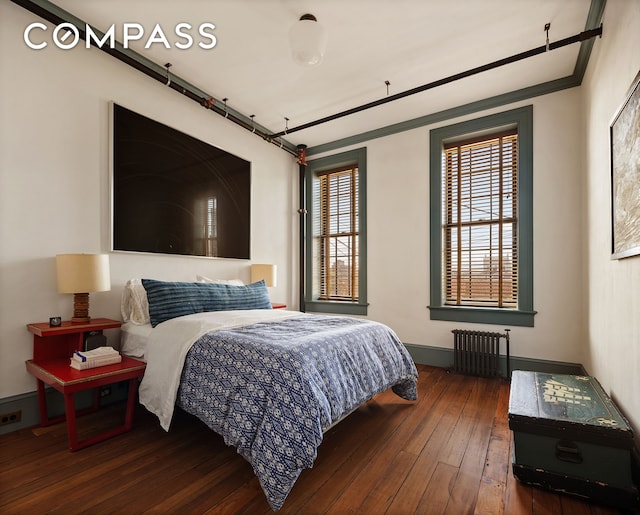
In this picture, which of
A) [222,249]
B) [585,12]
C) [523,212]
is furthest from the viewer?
[222,249]

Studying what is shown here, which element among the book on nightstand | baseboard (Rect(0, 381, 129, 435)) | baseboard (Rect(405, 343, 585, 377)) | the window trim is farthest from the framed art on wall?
baseboard (Rect(0, 381, 129, 435))

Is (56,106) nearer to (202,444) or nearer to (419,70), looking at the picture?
(202,444)

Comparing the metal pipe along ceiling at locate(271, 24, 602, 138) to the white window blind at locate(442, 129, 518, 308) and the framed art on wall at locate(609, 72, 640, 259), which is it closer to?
the framed art on wall at locate(609, 72, 640, 259)

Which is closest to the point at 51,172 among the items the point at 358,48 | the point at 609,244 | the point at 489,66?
the point at 358,48

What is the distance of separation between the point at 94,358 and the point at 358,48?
10.5 feet

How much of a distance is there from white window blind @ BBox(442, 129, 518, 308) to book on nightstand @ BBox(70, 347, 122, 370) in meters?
3.49

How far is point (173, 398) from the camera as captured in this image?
7.37 feet

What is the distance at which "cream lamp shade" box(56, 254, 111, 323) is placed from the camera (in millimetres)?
2439

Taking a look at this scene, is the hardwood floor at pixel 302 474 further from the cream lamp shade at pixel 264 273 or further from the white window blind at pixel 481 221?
the cream lamp shade at pixel 264 273

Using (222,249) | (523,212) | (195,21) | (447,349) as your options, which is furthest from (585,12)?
(222,249)

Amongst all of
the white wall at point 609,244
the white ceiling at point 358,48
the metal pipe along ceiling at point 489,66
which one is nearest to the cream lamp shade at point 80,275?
the white ceiling at point 358,48

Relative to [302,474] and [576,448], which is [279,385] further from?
[576,448]

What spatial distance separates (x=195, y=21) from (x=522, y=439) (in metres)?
3.60

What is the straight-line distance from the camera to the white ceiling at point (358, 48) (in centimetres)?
258
